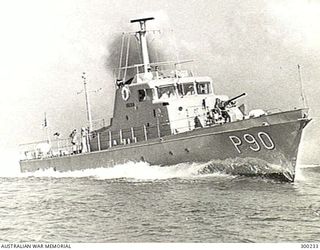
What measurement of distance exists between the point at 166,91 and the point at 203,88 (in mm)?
736

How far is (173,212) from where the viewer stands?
5.92 m

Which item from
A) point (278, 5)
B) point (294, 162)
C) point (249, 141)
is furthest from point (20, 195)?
point (278, 5)

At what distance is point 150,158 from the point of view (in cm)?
949

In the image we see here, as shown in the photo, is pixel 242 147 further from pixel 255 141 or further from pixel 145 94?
pixel 145 94

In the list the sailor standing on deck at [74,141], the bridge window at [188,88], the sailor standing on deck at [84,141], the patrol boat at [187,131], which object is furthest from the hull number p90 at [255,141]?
the sailor standing on deck at [74,141]

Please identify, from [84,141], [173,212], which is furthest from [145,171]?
[173,212]

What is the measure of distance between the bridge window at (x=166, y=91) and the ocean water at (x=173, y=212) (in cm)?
174

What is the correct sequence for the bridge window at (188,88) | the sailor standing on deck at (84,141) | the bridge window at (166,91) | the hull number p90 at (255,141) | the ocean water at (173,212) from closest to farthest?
1. the ocean water at (173,212)
2. the hull number p90 at (255,141)
3. the bridge window at (166,91)
4. the bridge window at (188,88)
5. the sailor standing on deck at (84,141)

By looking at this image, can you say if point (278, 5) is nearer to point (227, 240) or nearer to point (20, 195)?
point (227, 240)

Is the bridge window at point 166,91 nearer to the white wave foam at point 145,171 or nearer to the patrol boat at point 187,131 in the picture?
the patrol boat at point 187,131

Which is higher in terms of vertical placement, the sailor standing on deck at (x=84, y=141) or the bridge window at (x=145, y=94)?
the bridge window at (x=145, y=94)

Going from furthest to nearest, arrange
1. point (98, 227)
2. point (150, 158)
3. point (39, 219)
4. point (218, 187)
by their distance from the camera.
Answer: point (150, 158) < point (218, 187) < point (39, 219) < point (98, 227)

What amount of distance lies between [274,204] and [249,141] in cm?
210

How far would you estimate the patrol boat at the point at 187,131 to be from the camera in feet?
25.8
